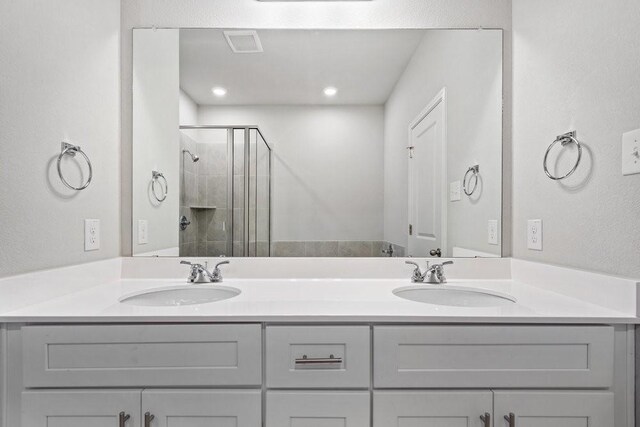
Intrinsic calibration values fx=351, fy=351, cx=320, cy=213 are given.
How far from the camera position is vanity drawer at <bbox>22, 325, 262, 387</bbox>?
0.98 meters

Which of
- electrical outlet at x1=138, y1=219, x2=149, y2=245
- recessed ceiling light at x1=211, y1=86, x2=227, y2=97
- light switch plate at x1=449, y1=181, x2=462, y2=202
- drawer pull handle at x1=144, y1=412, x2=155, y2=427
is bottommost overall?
drawer pull handle at x1=144, y1=412, x2=155, y2=427

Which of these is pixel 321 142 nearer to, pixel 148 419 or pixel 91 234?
pixel 91 234

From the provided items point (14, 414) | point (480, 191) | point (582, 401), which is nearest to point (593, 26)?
point (480, 191)

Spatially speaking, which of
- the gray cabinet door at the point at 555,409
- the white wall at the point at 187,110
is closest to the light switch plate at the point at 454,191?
the gray cabinet door at the point at 555,409

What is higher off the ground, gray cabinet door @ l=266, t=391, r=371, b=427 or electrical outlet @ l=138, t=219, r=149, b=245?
electrical outlet @ l=138, t=219, r=149, b=245

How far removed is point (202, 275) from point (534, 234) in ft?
4.42

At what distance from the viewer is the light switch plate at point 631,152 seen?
0.94 m

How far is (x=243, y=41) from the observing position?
1561mm

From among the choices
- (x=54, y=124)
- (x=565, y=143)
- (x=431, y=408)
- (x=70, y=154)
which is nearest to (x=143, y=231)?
(x=70, y=154)

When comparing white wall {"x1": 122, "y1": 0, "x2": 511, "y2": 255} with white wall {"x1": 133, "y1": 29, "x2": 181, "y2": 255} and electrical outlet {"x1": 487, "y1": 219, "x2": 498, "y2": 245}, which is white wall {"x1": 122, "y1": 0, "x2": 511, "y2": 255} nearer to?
white wall {"x1": 133, "y1": 29, "x2": 181, "y2": 255}

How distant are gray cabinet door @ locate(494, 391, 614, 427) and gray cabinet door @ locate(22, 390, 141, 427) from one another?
1030mm

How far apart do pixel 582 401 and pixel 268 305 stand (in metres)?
0.93

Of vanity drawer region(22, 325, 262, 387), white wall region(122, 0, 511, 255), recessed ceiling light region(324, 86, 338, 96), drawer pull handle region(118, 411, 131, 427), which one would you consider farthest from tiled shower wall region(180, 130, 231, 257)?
drawer pull handle region(118, 411, 131, 427)

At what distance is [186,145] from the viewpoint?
1578mm
